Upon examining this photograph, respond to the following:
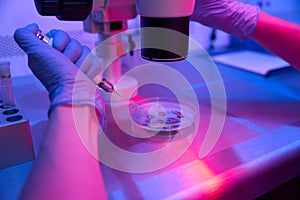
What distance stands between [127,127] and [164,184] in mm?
218

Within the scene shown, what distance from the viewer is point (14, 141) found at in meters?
0.55

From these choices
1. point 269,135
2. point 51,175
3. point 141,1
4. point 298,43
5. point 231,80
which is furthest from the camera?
point 231,80

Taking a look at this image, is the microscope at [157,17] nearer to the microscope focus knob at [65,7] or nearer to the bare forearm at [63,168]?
the microscope focus knob at [65,7]

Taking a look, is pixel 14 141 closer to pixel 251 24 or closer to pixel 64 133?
pixel 64 133

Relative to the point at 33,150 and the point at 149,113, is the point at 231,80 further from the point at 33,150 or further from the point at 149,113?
the point at 33,150

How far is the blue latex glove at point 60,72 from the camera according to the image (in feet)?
1.67

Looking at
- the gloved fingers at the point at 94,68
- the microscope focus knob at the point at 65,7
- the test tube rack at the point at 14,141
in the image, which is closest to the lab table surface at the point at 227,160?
the test tube rack at the point at 14,141

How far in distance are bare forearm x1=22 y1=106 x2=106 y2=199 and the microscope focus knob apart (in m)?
0.21

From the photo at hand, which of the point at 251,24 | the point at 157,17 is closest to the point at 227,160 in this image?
the point at 157,17

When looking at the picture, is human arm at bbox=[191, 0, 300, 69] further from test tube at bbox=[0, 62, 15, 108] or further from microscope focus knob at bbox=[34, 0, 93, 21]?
test tube at bbox=[0, 62, 15, 108]

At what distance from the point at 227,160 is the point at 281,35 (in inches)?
21.3

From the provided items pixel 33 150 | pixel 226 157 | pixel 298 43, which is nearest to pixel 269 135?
pixel 226 157

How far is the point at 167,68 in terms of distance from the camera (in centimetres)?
102

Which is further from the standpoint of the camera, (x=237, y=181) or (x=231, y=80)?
(x=231, y=80)
